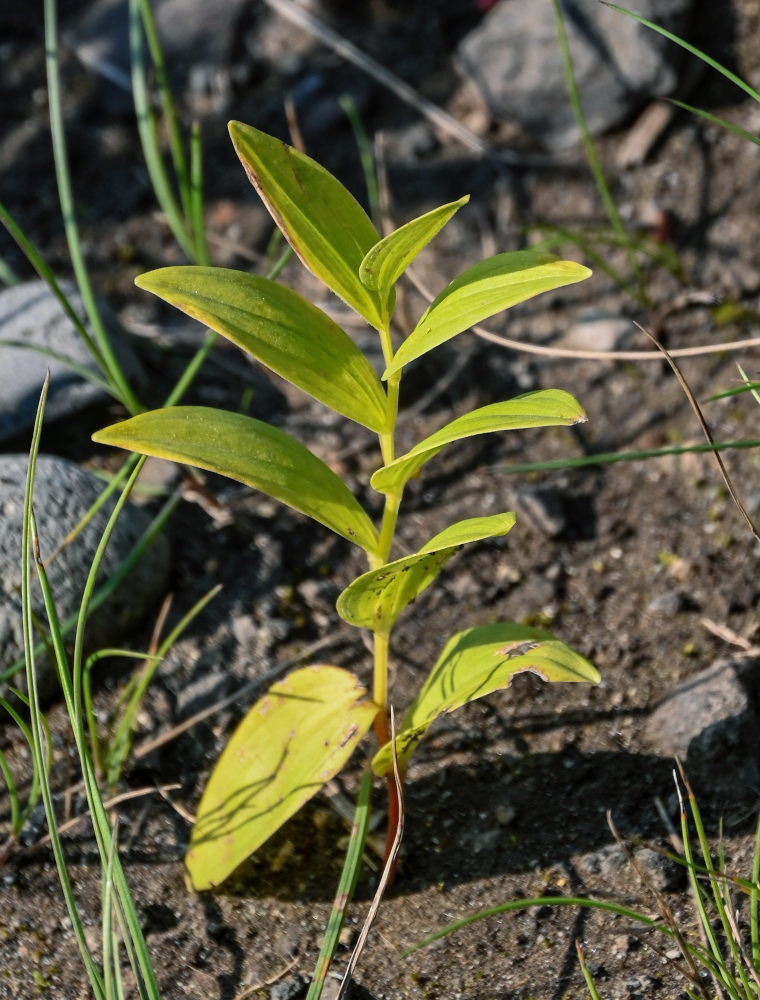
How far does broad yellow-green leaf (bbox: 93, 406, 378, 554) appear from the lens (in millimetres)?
948

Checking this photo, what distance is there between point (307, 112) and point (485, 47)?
1.30 ft

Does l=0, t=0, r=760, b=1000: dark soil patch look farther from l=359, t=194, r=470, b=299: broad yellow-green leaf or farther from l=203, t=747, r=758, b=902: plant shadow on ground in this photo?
l=359, t=194, r=470, b=299: broad yellow-green leaf

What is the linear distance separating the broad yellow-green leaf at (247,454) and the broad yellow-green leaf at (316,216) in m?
0.16

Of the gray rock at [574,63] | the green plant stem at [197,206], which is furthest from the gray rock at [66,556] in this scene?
the gray rock at [574,63]

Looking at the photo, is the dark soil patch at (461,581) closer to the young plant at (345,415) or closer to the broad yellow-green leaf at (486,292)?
the young plant at (345,415)

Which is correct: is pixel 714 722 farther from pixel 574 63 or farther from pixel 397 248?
pixel 574 63

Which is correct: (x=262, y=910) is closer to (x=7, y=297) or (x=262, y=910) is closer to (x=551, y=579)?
(x=551, y=579)

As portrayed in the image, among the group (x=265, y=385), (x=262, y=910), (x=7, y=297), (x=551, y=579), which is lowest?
(x=262, y=910)

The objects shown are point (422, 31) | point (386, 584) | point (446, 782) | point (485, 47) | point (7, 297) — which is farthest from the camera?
point (422, 31)

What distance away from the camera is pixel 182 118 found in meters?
2.29

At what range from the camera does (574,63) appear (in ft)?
6.77

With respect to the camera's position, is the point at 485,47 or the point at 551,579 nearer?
the point at 551,579

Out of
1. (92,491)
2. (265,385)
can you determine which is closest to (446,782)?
(92,491)

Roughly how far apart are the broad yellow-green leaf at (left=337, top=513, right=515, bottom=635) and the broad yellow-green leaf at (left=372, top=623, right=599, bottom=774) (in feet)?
0.29
